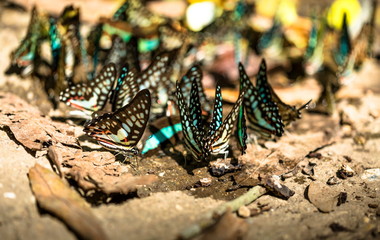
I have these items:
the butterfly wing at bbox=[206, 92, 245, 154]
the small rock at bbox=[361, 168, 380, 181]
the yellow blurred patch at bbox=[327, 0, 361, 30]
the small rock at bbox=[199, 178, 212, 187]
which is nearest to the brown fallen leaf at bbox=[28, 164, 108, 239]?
the small rock at bbox=[199, 178, 212, 187]

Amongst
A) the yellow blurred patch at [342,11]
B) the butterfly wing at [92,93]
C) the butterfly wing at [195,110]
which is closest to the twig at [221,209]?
the butterfly wing at [195,110]

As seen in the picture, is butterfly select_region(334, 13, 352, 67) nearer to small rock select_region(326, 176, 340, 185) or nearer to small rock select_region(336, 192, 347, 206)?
small rock select_region(326, 176, 340, 185)

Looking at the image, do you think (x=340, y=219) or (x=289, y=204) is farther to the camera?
(x=289, y=204)

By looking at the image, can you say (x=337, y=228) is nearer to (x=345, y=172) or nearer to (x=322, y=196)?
(x=322, y=196)

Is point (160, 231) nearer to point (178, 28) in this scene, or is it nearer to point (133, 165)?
point (133, 165)

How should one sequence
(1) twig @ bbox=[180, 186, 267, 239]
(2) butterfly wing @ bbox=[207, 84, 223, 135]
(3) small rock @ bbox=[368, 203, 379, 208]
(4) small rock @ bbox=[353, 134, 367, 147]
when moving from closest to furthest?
(1) twig @ bbox=[180, 186, 267, 239]
(3) small rock @ bbox=[368, 203, 379, 208]
(2) butterfly wing @ bbox=[207, 84, 223, 135]
(4) small rock @ bbox=[353, 134, 367, 147]

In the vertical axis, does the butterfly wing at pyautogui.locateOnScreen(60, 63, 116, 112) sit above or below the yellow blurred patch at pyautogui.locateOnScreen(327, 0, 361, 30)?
below

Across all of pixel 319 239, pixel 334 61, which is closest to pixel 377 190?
pixel 319 239
